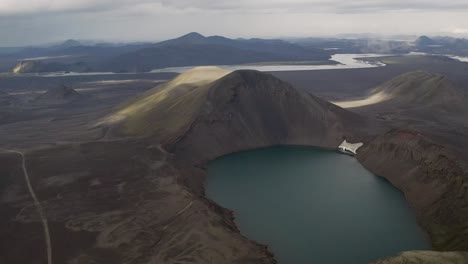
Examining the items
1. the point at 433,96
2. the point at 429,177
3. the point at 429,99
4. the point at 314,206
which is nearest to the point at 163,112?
the point at 314,206

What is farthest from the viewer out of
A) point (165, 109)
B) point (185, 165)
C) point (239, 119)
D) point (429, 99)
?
point (429, 99)

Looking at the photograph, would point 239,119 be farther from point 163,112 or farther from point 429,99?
point 429,99

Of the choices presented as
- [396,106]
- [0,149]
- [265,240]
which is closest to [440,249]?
[265,240]

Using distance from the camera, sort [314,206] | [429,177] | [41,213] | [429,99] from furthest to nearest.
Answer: [429,99], [429,177], [314,206], [41,213]

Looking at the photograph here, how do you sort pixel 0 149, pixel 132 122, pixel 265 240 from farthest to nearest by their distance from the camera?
pixel 132 122 < pixel 0 149 < pixel 265 240

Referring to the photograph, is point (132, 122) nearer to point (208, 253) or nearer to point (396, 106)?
point (208, 253)

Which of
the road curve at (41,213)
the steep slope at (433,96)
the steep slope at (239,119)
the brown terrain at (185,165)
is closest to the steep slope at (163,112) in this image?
the steep slope at (239,119)

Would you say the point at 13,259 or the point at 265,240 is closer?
the point at 13,259
